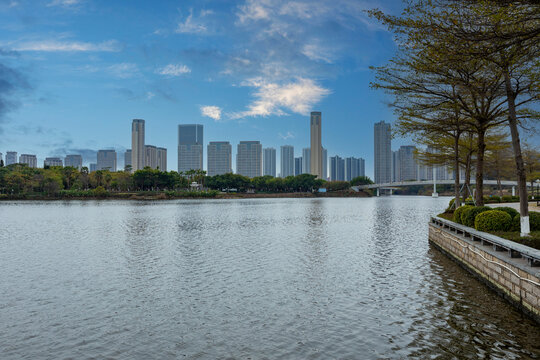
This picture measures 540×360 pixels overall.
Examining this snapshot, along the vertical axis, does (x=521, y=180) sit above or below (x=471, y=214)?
above

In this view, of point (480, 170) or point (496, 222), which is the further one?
point (480, 170)

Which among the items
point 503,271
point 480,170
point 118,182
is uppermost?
point 118,182

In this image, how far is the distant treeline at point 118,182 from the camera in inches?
5074

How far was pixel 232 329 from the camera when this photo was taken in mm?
10789

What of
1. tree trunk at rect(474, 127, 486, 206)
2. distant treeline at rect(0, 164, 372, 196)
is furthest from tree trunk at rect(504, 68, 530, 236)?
distant treeline at rect(0, 164, 372, 196)

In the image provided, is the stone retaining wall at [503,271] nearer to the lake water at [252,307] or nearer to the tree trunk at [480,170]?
the lake water at [252,307]

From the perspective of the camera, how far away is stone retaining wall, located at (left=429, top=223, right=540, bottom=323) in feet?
35.6

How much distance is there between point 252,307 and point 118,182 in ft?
471

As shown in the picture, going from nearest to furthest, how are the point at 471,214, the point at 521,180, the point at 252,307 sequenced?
the point at 252,307, the point at 521,180, the point at 471,214

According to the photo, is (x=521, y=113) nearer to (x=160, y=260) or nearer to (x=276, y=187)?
(x=160, y=260)

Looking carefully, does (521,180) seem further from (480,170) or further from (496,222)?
(480,170)

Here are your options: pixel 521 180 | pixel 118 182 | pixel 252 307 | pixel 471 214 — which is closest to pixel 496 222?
pixel 521 180

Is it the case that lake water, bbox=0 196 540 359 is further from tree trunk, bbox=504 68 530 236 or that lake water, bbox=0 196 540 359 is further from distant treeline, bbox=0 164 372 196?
distant treeline, bbox=0 164 372 196

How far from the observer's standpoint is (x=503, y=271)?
1316cm
